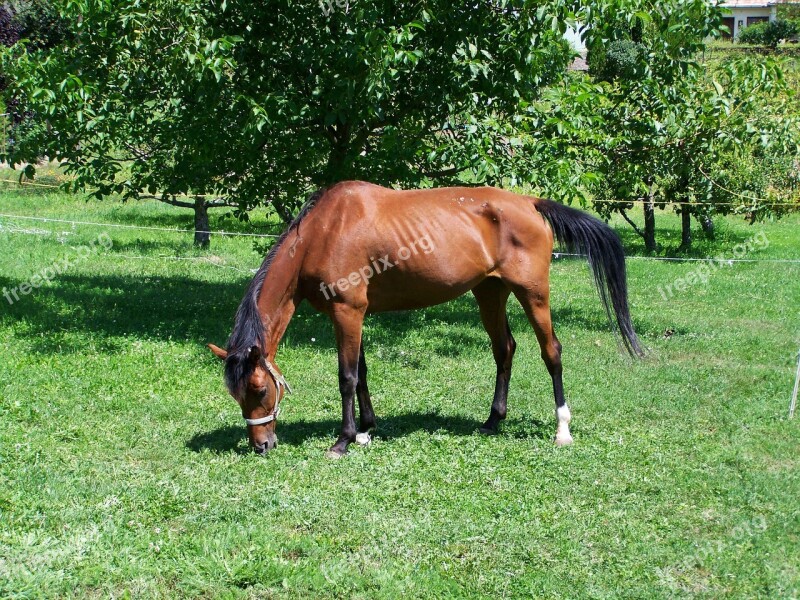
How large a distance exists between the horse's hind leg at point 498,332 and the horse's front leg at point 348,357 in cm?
121

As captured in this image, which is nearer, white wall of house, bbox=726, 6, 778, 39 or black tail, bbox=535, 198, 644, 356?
black tail, bbox=535, 198, 644, 356

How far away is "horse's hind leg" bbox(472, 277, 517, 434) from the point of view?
6.89 m

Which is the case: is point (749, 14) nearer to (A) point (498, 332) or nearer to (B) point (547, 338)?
(A) point (498, 332)

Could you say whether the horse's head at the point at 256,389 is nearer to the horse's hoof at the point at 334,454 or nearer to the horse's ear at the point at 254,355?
the horse's ear at the point at 254,355

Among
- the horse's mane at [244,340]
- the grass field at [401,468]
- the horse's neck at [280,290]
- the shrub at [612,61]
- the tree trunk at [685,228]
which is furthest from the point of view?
the shrub at [612,61]

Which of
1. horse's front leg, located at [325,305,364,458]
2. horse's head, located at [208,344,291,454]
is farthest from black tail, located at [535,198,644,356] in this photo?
horse's head, located at [208,344,291,454]

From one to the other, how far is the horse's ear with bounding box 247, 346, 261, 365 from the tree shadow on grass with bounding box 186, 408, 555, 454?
76 cm

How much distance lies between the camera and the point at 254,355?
19.1 feet

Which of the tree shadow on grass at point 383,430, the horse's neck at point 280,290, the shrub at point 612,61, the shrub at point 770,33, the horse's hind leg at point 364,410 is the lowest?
the tree shadow on grass at point 383,430

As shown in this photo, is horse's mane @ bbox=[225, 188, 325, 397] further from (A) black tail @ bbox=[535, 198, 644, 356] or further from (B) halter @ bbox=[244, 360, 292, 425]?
(A) black tail @ bbox=[535, 198, 644, 356]

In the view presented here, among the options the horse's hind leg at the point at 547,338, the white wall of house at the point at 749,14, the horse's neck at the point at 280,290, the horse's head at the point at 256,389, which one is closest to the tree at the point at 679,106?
the horse's hind leg at the point at 547,338

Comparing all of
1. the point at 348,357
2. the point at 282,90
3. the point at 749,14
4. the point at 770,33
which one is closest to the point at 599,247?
the point at 348,357

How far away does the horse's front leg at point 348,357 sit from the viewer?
6199 mm

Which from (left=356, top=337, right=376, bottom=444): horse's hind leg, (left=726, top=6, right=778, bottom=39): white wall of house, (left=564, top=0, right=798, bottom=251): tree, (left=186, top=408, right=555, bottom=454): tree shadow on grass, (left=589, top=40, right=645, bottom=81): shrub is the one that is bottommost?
(left=186, top=408, right=555, bottom=454): tree shadow on grass
